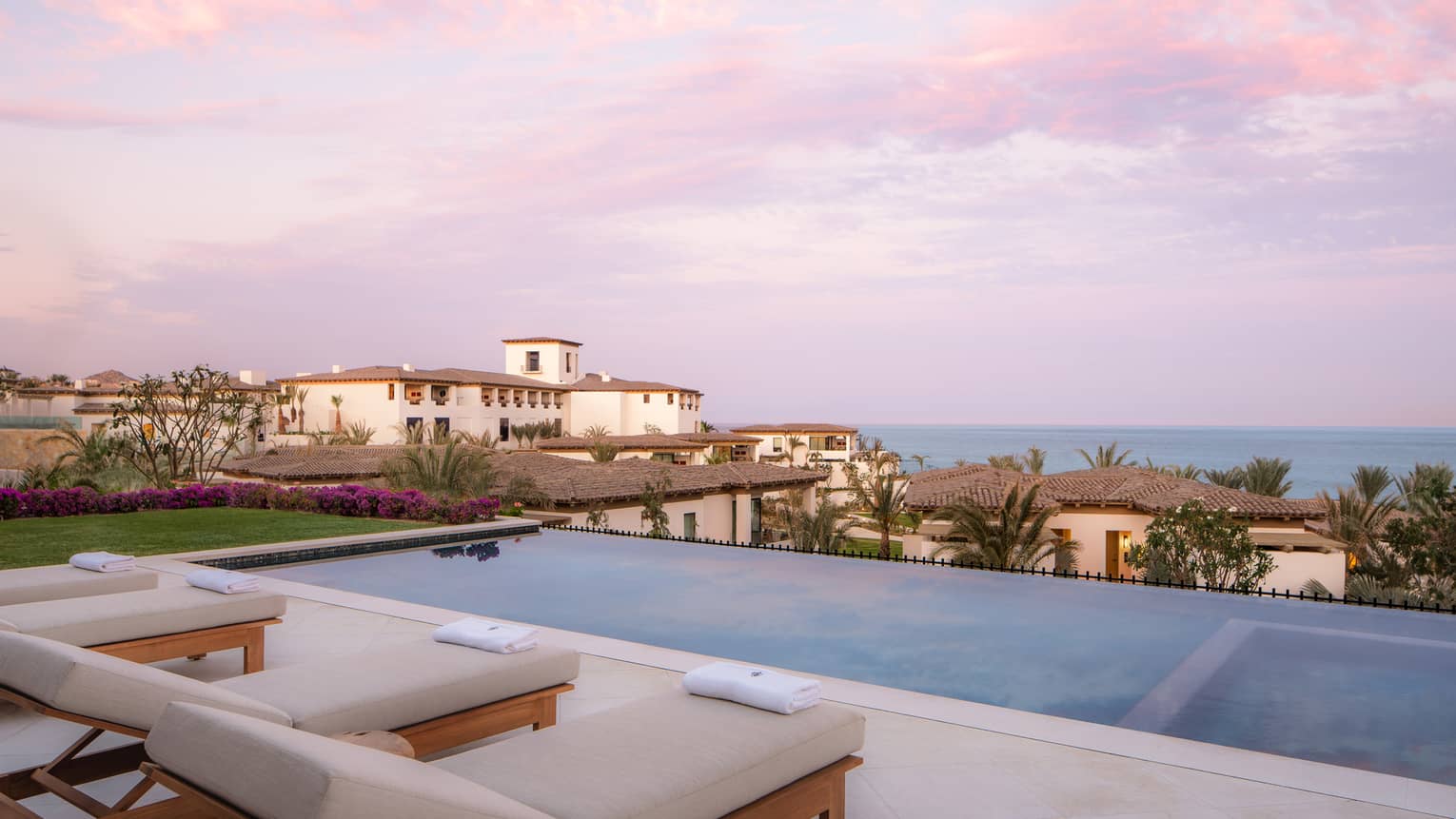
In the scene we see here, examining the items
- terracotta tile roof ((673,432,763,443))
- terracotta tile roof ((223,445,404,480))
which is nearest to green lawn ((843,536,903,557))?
terracotta tile roof ((223,445,404,480))

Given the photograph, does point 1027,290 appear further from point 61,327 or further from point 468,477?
point 61,327

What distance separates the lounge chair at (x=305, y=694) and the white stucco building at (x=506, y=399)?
51972 millimetres

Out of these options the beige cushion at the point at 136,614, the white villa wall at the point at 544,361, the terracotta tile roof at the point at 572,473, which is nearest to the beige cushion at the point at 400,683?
the beige cushion at the point at 136,614

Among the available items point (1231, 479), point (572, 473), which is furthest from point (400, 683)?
point (1231, 479)

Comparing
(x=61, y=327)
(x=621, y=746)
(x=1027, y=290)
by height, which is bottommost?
(x=621, y=746)

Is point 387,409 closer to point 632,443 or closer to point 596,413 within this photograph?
point 596,413

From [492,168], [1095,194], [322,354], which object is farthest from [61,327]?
[1095,194]

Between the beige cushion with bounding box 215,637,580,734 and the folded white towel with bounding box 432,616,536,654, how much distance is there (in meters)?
0.05

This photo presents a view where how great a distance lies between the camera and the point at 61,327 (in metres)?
34.8

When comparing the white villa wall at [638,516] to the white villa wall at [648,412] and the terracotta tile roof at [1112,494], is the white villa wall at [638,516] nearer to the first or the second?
the terracotta tile roof at [1112,494]

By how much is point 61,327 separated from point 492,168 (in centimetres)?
1901

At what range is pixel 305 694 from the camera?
4.00m

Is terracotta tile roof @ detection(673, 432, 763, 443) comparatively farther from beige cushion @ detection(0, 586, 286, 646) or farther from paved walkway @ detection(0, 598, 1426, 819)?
paved walkway @ detection(0, 598, 1426, 819)

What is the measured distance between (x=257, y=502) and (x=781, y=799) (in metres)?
15.7
